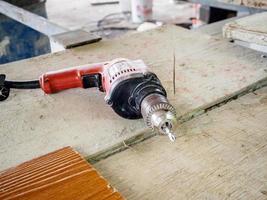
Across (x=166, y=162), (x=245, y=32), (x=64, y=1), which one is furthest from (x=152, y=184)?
(x=64, y=1)

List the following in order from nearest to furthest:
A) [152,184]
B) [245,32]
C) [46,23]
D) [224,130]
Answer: [152,184], [224,130], [245,32], [46,23]

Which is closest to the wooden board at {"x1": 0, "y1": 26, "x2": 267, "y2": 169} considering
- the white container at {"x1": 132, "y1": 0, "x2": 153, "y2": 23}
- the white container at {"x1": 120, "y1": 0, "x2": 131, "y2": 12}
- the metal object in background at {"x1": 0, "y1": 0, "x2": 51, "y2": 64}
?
the metal object in background at {"x1": 0, "y1": 0, "x2": 51, "y2": 64}

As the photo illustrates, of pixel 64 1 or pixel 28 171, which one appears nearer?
pixel 28 171

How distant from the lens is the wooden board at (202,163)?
0.46 m

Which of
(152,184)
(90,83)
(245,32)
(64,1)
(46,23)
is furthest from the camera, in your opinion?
(64,1)

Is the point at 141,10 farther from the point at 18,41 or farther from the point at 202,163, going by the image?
the point at 202,163

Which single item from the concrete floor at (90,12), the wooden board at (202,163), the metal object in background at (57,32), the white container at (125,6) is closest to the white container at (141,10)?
the concrete floor at (90,12)

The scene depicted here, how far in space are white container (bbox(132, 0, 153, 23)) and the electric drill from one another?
3.11 meters

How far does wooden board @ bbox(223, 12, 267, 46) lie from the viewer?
2.65 ft

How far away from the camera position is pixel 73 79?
74 cm

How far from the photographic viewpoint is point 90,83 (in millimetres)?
742

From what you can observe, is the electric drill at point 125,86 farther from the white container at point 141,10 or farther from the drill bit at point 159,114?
the white container at point 141,10

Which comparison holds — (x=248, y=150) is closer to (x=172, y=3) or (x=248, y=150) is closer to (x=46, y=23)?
(x=46, y=23)

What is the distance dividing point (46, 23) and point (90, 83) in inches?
25.5
